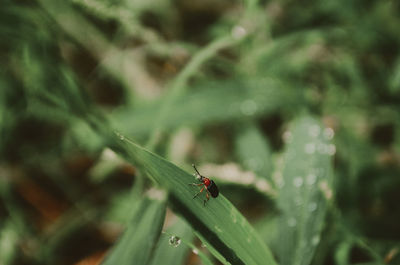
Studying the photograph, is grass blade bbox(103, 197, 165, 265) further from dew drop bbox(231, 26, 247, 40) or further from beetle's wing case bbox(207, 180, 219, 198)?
dew drop bbox(231, 26, 247, 40)

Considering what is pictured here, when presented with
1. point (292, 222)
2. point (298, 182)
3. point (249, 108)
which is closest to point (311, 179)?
point (298, 182)

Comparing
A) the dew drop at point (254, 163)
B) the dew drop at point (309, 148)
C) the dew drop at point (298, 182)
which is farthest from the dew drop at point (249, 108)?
the dew drop at point (298, 182)

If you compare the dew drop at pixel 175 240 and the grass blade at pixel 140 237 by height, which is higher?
the grass blade at pixel 140 237

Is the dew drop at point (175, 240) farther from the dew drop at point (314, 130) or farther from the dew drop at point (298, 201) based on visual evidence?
the dew drop at point (314, 130)

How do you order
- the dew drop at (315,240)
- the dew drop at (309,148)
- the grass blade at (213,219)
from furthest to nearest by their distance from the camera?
the dew drop at (309,148)
the dew drop at (315,240)
the grass blade at (213,219)

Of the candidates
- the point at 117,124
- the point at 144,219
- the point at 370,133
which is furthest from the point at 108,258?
the point at 370,133

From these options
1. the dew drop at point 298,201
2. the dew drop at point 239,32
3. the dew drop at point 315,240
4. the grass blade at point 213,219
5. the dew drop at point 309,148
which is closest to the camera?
the grass blade at point 213,219

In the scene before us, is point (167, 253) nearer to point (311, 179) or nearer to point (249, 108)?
point (311, 179)

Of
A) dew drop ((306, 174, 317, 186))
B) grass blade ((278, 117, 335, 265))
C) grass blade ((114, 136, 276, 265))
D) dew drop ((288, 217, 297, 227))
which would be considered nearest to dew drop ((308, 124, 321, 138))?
grass blade ((278, 117, 335, 265))

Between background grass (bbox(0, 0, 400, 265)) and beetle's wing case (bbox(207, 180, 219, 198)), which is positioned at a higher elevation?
background grass (bbox(0, 0, 400, 265))

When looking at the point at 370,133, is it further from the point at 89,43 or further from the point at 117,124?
the point at 89,43
